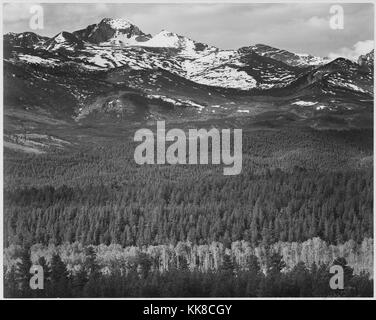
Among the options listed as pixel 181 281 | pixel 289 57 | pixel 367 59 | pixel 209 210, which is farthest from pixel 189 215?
pixel 367 59

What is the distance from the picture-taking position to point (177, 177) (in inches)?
735

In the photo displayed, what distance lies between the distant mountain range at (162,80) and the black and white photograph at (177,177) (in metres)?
0.05

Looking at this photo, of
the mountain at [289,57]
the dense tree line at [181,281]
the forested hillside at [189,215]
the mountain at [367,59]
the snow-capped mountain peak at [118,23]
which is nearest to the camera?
the dense tree line at [181,281]

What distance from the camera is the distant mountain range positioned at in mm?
18812

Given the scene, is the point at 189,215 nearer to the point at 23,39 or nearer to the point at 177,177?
the point at 177,177

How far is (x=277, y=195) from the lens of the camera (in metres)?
18.7

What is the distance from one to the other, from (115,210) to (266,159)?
12.5ft

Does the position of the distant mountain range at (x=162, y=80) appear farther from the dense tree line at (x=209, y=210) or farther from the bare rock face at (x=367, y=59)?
the dense tree line at (x=209, y=210)

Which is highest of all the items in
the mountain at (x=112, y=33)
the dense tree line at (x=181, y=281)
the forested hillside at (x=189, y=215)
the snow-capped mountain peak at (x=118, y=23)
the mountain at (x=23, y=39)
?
the snow-capped mountain peak at (x=118, y=23)

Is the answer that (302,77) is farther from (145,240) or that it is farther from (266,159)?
(145,240)

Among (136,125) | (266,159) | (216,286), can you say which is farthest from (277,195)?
(136,125)

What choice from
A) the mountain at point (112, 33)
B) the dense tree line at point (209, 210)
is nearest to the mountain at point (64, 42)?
the mountain at point (112, 33)

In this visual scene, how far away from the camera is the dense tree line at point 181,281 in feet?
59.5

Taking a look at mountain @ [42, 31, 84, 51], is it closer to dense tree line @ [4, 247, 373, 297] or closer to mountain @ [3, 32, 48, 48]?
mountain @ [3, 32, 48, 48]
